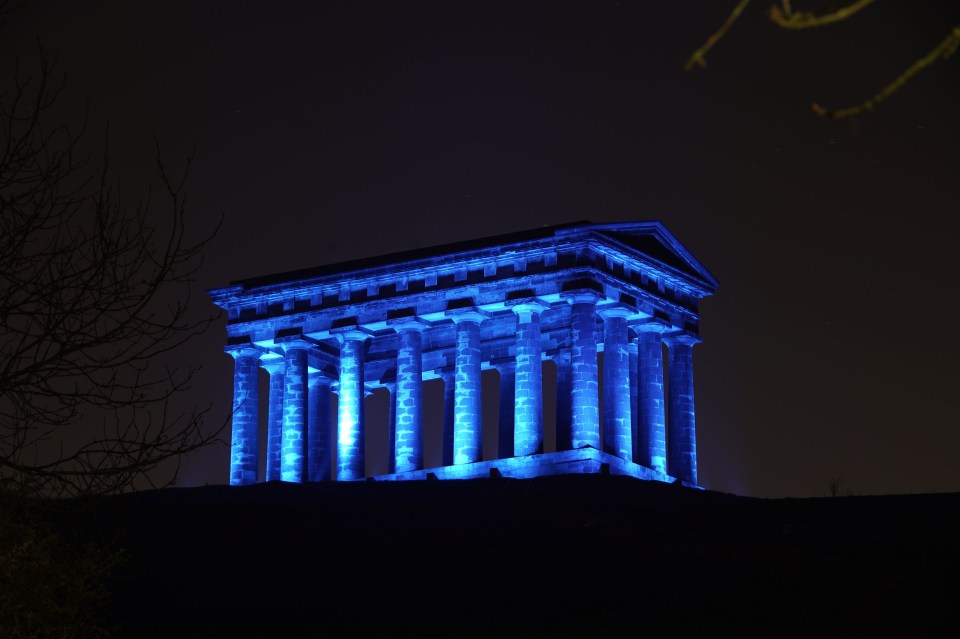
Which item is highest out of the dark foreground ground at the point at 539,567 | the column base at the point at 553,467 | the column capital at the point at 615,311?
the column capital at the point at 615,311

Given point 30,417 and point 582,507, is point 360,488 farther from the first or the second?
point 30,417

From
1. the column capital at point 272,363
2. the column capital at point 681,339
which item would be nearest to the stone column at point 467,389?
the column capital at point 681,339

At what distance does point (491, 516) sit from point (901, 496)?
1355cm

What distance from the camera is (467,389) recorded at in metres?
68.9

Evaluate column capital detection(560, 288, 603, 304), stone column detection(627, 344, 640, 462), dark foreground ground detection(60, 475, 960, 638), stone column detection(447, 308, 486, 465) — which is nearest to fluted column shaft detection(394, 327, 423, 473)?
stone column detection(447, 308, 486, 465)

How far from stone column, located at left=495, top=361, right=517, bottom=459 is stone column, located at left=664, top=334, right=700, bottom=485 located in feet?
24.7

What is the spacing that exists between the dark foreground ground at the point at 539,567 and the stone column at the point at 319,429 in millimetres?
18023

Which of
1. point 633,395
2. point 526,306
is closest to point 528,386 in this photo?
point 526,306

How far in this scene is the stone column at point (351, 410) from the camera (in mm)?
71812

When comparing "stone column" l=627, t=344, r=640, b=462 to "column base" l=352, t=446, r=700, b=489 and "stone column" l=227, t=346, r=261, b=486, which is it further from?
"stone column" l=227, t=346, r=261, b=486

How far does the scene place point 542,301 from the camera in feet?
224

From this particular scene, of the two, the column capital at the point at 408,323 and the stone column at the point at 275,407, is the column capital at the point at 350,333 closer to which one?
the column capital at the point at 408,323

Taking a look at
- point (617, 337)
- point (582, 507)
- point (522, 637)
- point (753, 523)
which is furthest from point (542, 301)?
point (522, 637)

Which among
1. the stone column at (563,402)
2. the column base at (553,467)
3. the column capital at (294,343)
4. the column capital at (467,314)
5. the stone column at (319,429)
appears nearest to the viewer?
the column base at (553,467)
